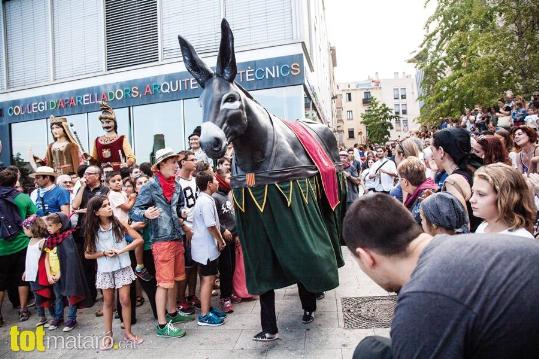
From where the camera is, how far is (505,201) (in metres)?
2.72

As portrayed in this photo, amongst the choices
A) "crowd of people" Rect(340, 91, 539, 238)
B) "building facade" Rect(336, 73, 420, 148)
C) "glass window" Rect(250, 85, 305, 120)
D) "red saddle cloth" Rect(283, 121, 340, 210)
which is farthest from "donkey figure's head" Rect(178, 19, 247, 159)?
"building facade" Rect(336, 73, 420, 148)

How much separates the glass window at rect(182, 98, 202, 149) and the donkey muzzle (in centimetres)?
1061

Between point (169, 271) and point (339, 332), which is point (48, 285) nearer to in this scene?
point (169, 271)

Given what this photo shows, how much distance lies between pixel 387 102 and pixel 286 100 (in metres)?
72.5

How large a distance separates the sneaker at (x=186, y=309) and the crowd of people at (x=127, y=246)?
0.01m

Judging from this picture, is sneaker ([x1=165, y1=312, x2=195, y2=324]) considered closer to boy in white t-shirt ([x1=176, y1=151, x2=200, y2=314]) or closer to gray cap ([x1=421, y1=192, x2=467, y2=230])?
boy in white t-shirt ([x1=176, y1=151, x2=200, y2=314])

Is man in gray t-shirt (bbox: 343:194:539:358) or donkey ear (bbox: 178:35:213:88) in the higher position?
donkey ear (bbox: 178:35:213:88)

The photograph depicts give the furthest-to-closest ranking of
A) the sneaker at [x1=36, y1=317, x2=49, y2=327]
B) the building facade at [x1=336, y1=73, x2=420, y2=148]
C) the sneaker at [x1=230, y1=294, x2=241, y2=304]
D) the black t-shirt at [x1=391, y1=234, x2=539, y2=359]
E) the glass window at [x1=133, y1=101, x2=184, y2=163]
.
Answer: the building facade at [x1=336, y1=73, x2=420, y2=148], the glass window at [x1=133, y1=101, x2=184, y2=163], the sneaker at [x1=230, y1=294, x2=241, y2=304], the sneaker at [x1=36, y1=317, x2=49, y2=327], the black t-shirt at [x1=391, y1=234, x2=539, y2=359]

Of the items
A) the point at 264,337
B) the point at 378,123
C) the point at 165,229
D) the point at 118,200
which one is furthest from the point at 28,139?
the point at 378,123

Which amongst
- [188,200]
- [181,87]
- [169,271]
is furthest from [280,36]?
[169,271]

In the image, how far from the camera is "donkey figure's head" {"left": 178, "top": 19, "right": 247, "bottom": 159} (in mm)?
3531

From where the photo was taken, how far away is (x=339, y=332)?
4109 millimetres

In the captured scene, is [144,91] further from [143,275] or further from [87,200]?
[143,275]

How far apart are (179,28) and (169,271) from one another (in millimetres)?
11604
